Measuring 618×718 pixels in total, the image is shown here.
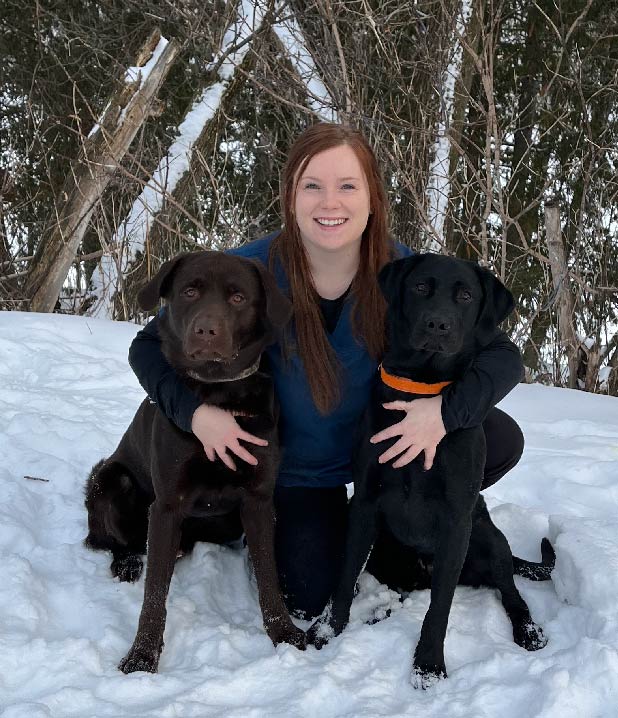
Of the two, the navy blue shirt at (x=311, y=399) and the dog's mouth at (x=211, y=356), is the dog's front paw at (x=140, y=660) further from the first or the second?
the dog's mouth at (x=211, y=356)

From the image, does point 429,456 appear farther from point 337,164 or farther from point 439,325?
point 337,164

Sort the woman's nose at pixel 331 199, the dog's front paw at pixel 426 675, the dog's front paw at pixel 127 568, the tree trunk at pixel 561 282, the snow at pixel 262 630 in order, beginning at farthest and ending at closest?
1. the tree trunk at pixel 561 282
2. the dog's front paw at pixel 127 568
3. the woman's nose at pixel 331 199
4. the dog's front paw at pixel 426 675
5. the snow at pixel 262 630

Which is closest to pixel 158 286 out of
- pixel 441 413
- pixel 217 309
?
pixel 217 309

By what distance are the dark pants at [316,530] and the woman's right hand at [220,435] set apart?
0.55m

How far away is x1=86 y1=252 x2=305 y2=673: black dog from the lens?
218 centimetres

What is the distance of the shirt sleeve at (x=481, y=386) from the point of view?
2162mm

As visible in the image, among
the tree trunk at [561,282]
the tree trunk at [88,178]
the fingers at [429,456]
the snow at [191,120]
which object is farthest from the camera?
the tree trunk at [88,178]

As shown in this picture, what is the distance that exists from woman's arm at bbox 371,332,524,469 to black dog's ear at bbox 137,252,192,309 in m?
0.78

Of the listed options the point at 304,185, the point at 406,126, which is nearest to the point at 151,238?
the point at 406,126

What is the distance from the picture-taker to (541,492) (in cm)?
331

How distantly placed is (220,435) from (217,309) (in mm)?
373

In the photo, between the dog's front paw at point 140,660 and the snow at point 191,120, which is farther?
the snow at point 191,120

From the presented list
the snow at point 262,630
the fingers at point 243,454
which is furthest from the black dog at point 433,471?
the fingers at point 243,454

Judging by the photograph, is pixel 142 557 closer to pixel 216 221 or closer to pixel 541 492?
pixel 541 492
